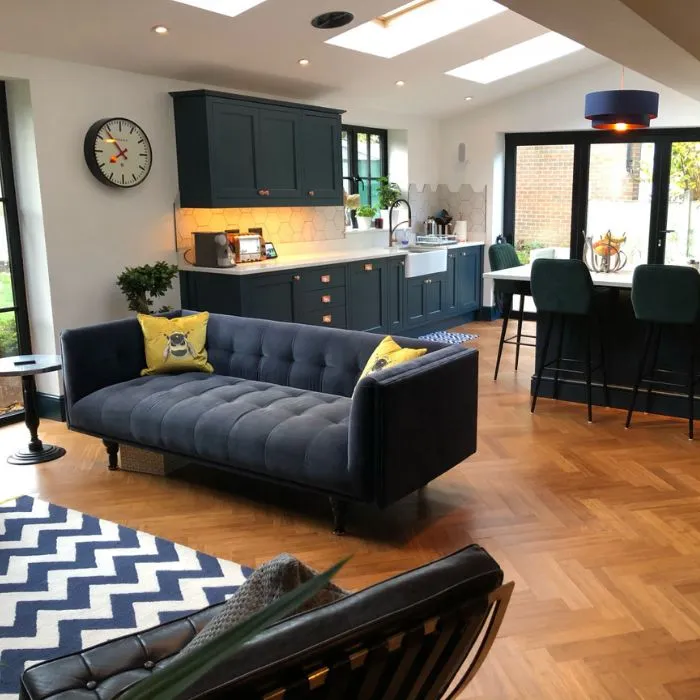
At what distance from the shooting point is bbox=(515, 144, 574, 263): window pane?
826 centimetres

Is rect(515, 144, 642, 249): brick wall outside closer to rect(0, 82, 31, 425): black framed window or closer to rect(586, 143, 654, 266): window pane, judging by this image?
rect(586, 143, 654, 266): window pane

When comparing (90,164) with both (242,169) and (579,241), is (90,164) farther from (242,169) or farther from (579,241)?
(579,241)

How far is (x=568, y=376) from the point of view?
5520 millimetres

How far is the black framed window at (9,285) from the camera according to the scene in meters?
4.91

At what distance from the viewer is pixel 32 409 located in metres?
4.50

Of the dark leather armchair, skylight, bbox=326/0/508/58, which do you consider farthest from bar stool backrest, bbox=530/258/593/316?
the dark leather armchair

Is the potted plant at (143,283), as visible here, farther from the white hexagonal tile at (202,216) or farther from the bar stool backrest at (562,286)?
the bar stool backrest at (562,286)

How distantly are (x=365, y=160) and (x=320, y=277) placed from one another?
7.05 ft

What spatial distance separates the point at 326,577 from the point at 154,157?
5295mm

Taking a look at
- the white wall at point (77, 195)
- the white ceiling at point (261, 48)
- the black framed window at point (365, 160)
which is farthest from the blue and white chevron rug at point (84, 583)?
the black framed window at point (365, 160)

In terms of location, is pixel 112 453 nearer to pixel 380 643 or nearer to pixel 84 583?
pixel 84 583

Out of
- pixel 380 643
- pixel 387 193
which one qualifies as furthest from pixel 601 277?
pixel 380 643

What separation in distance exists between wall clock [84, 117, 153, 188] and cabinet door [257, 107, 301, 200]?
89 cm

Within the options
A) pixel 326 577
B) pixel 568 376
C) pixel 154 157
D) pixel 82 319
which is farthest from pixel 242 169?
pixel 326 577
